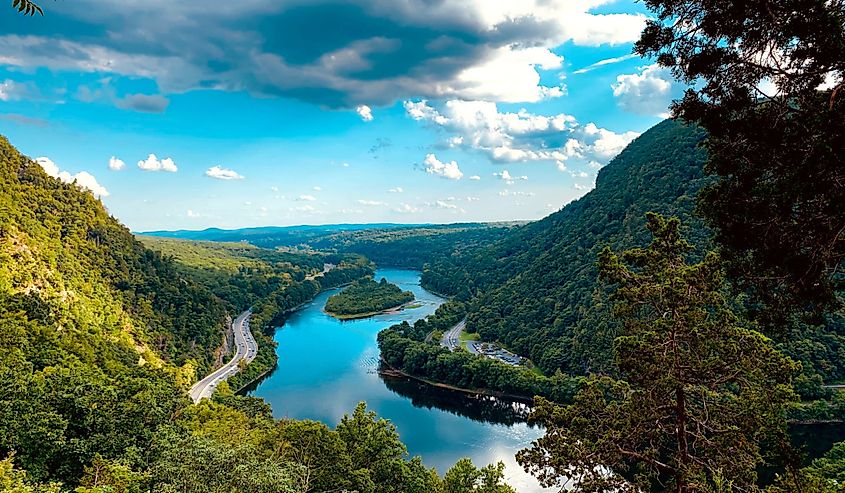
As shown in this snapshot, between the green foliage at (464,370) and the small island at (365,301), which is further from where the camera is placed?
the small island at (365,301)

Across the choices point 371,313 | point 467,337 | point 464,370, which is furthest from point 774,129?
point 371,313

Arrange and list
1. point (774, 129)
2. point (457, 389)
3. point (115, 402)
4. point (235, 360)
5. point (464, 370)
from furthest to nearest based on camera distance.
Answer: point (235, 360), point (464, 370), point (457, 389), point (115, 402), point (774, 129)

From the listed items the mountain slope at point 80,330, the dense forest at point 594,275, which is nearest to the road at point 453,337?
the dense forest at point 594,275

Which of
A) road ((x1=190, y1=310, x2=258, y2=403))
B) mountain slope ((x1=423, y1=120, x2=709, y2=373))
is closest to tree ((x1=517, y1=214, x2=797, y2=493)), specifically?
road ((x1=190, y1=310, x2=258, y2=403))

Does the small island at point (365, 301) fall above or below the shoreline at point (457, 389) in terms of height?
above

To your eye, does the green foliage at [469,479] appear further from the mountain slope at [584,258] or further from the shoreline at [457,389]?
the mountain slope at [584,258]

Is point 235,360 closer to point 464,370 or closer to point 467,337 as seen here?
point 464,370

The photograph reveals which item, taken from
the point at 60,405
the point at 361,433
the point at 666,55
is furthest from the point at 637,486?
the point at 60,405

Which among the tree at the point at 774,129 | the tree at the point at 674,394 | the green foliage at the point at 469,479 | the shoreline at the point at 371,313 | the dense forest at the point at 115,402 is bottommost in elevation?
the shoreline at the point at 371,313
